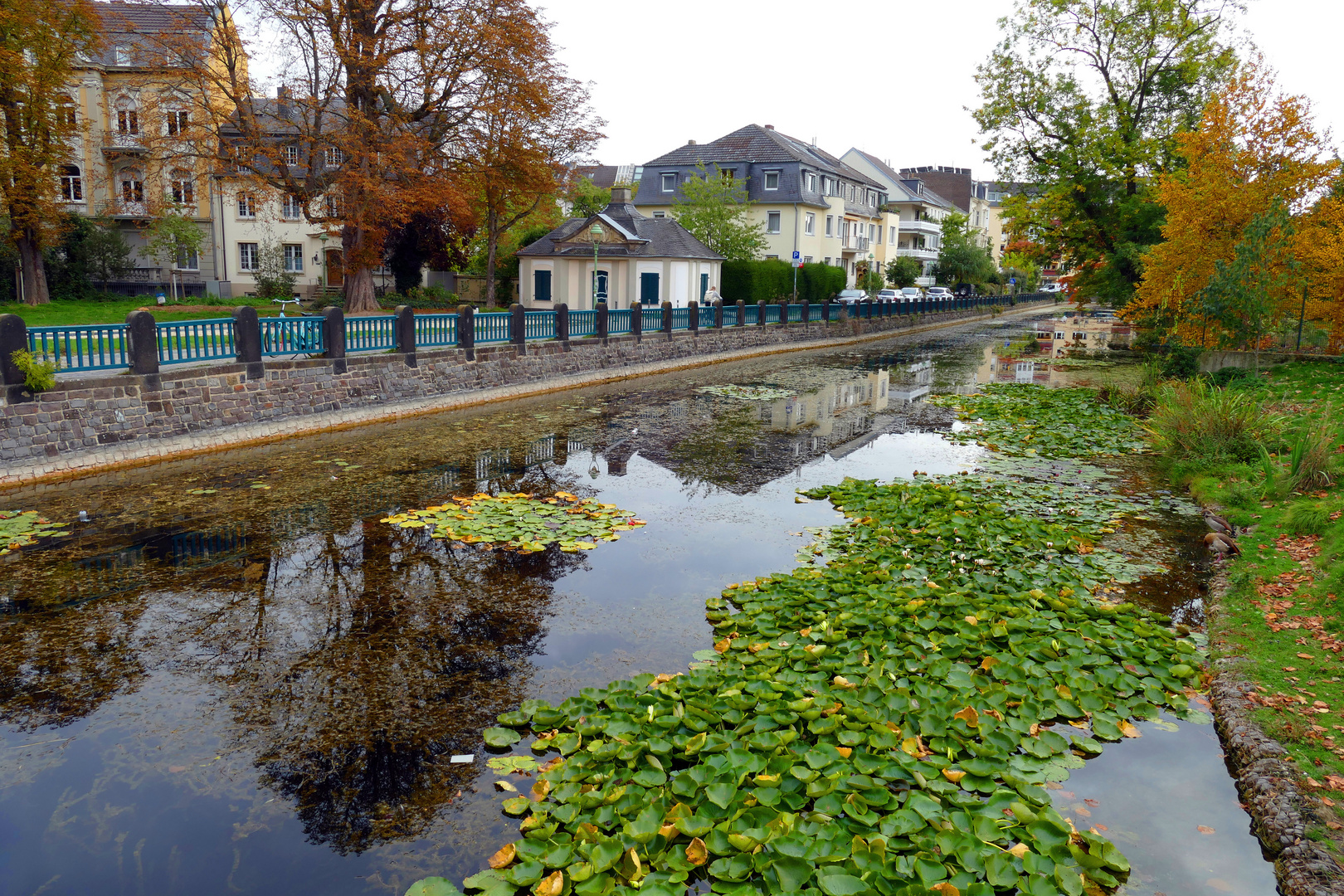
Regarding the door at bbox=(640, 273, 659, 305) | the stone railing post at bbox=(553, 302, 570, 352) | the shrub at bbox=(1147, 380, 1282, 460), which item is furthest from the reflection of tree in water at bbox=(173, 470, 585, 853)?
the door at bbox=(640, 273, 659, 305)

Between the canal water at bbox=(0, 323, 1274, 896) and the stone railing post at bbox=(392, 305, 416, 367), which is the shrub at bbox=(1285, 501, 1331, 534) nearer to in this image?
the canal water at bbox=(0, 323, 1274, 896)

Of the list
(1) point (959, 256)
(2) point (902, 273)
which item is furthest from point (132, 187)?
(1) point (959, 256)

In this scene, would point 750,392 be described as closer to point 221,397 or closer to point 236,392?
point 236,392

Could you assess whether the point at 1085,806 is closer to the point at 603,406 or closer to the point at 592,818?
the point at 592,818

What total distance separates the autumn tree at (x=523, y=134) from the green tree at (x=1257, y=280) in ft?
68.0

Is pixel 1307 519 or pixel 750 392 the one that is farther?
pixel 750 392

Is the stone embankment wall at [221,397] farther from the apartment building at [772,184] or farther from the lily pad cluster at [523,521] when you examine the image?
the apartment building at [772,184]

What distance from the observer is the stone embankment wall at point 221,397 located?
11.6m

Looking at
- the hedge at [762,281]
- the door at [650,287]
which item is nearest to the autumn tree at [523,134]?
the door at [650,287]

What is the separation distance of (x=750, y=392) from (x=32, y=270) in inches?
1140

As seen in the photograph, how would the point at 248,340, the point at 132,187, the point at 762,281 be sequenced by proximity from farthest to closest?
1. the point at 762,281
2. the point at 132,187
3. the point at 248,340

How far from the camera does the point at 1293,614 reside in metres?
6.89

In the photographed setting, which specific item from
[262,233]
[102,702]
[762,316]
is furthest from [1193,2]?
[262,233]

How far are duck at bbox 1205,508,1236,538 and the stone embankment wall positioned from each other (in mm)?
13908
